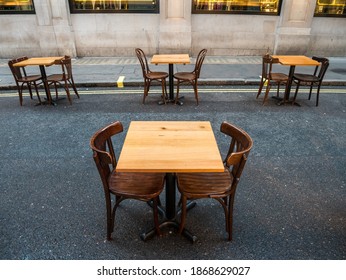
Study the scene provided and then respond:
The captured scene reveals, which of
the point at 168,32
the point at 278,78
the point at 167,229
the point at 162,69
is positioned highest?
the point at 168,32

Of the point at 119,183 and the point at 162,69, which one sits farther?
the point at 162,69

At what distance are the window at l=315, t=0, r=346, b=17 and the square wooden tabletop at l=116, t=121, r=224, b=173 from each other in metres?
9.46

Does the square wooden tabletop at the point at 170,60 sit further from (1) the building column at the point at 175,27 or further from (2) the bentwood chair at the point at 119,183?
(1) the building column at the point at 175,27

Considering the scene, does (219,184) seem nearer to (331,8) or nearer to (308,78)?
(308,78)

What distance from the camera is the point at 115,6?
936 centimetres

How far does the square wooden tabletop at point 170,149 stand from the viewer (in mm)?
2104

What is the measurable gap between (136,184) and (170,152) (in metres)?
0.51

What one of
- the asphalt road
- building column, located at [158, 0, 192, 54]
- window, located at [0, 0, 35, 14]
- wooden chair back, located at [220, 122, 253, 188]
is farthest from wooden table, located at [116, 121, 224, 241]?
window, located at [0, 0, 35, 14]

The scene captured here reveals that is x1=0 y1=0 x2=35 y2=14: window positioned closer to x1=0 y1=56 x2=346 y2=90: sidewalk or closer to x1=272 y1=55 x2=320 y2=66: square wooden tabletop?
x1=0 y1=56 x2=346 y2=90: sidewalk

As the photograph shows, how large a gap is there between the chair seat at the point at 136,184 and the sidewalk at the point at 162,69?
193 inches

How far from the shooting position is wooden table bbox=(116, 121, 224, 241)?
211 cm

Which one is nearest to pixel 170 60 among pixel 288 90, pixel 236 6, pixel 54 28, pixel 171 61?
pixel 171 61

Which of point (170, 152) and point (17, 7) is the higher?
point (17, 7)
